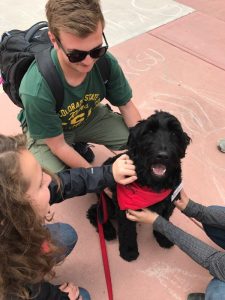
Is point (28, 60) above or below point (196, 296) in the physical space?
above

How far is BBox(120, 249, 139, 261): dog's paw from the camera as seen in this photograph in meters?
2.34

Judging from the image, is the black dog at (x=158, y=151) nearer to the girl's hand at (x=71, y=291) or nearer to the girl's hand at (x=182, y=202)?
the girl's hand at (x=182, y=202)

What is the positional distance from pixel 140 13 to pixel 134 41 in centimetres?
73

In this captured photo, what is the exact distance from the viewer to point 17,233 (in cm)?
148

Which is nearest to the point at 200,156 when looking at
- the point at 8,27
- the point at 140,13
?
the point at 140,13

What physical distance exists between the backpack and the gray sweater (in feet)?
3.13

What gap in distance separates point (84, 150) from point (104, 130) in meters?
0.28

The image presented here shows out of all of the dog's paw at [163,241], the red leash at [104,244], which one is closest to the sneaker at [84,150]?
the red leash at [104,244]

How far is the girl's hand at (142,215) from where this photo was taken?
202 cm

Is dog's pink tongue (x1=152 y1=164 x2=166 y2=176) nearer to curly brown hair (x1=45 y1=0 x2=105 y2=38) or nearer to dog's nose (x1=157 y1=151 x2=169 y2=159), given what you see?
dog's nose (x1=157 y1=151 x2=169 y2=159)

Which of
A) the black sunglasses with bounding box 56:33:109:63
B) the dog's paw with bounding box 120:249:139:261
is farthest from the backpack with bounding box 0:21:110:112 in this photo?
the dog's paw with bounding box 120:249:139:261

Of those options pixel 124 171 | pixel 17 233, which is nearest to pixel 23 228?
pixel 17 233

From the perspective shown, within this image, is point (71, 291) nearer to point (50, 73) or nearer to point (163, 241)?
point (163, 241)

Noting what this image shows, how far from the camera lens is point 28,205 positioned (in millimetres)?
1459
